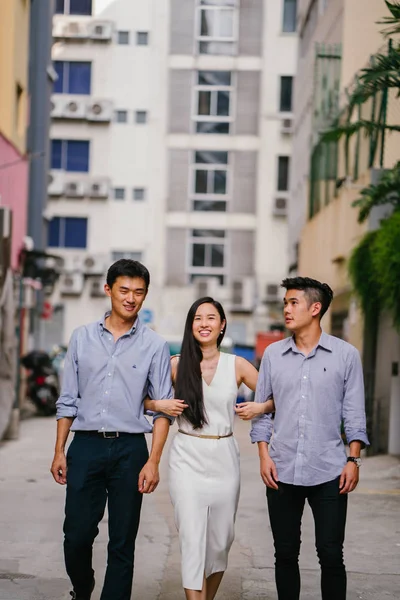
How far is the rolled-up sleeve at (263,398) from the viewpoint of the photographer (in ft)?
18.5

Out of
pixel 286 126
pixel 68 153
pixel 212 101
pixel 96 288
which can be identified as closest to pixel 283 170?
pixel 286 126

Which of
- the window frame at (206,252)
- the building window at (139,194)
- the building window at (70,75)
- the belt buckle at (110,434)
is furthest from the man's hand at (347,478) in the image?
the building window at (70,75)

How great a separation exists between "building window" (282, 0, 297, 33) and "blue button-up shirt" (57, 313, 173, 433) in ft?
129

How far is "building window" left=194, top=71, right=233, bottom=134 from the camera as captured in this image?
4391 cm

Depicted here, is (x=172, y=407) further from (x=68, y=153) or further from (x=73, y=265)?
(x=68, y=153)

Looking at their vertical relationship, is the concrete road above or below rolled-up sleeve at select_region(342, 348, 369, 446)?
below

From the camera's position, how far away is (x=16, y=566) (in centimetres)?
733

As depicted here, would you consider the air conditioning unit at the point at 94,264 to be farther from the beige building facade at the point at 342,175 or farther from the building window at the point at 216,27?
the beige building facade at the point at 342,175

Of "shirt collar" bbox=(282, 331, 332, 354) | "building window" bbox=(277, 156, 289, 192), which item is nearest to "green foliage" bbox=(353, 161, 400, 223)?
"shirt collar" bbox=(282, 331, 332, 354)

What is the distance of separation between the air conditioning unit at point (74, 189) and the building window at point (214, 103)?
15.9ft

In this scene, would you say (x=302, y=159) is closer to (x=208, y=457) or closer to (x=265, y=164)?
(x=265, y=164)

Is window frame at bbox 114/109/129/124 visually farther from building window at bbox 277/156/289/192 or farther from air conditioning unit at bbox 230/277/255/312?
air conditioning unit at bbox 230/277/255/312

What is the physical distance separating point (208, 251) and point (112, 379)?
38.5 meters

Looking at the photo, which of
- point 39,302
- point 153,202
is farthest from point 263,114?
point 39,302
